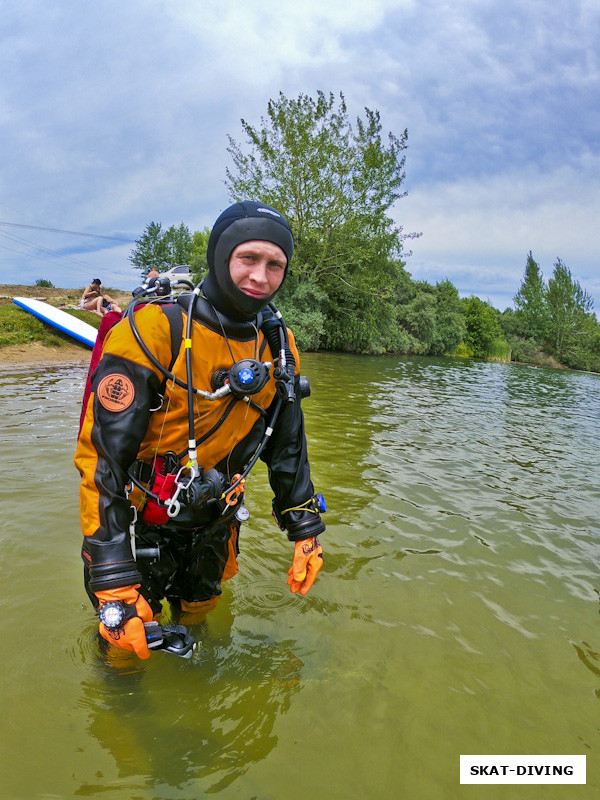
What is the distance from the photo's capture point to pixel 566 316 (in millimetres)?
69250

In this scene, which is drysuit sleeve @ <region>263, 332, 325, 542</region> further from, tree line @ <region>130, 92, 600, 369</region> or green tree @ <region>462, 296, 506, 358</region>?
green tree @ <region>462, 296, 506, 358</region>

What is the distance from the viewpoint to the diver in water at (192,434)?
7.28ft

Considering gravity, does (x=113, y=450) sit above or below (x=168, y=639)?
above

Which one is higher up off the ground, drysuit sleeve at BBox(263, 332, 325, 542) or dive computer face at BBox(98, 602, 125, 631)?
drysuit sleeve at BBox(263, 332, 325, 542)

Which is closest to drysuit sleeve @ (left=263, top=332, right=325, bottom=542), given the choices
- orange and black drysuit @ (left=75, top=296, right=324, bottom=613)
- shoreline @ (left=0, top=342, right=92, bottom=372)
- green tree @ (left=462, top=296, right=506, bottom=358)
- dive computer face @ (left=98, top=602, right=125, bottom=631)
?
orange and black drysuit @ (left=75, top=296, right=324, bottom=613)

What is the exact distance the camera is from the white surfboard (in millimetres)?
16953

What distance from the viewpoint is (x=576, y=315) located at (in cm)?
6950

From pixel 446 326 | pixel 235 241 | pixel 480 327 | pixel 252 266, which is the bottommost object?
pixel 252 266

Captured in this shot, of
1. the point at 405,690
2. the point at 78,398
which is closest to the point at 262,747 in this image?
the point at 405,690

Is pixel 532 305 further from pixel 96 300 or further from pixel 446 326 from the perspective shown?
pixel 96 300

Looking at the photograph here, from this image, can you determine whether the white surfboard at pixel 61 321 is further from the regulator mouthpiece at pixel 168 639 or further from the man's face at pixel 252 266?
the regulator mouthpiece at pixel 168 639

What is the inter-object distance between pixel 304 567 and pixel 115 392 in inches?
57.9

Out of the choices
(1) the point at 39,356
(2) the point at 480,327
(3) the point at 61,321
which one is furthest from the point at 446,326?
(1) the point at 39,356

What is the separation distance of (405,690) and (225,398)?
6.88 feet
